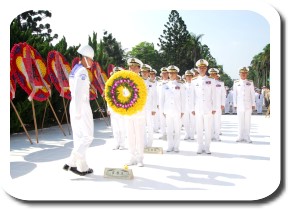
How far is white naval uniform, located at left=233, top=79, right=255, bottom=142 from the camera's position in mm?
8607

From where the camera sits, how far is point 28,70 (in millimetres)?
8195

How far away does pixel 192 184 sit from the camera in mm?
4797

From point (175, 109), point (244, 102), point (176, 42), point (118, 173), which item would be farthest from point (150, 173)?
point (176, 42)

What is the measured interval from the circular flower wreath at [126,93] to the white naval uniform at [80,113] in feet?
2.08

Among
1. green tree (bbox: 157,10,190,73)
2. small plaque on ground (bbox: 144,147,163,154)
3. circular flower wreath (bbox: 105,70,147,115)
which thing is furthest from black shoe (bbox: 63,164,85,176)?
green tree (bbox: 157,10,190,73)

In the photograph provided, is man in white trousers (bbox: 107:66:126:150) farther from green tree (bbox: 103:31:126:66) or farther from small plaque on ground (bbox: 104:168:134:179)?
green tree (bbox: 103:31:126:66)

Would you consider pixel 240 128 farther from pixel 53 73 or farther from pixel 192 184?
pixel 53 73

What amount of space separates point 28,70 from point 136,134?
3.85 m

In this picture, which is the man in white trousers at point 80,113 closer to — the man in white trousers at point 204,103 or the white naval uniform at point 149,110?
the white naval uniform at point 149,110

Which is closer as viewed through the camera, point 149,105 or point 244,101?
point 149,105

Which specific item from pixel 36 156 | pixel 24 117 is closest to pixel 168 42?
pixel 24 117

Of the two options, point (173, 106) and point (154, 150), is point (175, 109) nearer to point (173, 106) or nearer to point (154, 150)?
point (173, 106)

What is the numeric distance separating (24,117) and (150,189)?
21.8 feet

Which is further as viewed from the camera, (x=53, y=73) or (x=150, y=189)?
(x=53, y=73)
